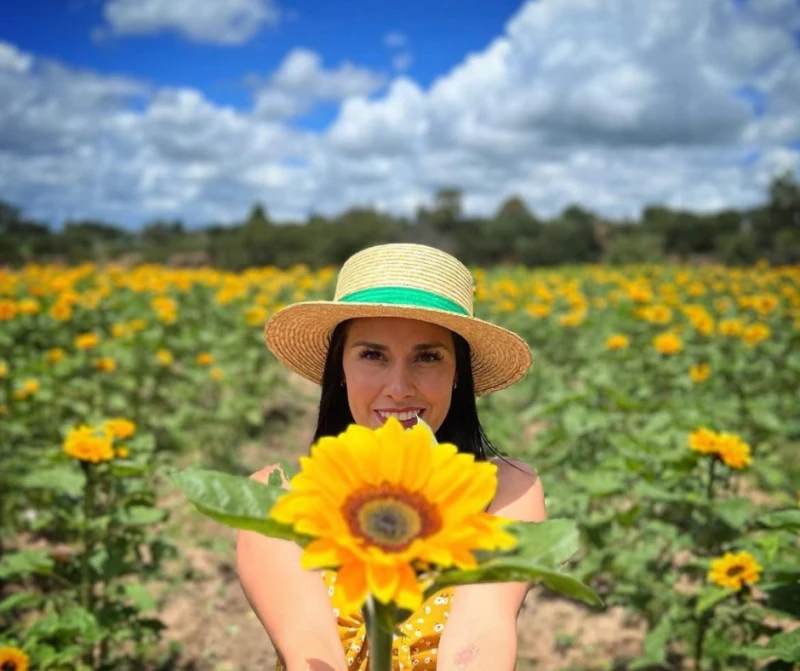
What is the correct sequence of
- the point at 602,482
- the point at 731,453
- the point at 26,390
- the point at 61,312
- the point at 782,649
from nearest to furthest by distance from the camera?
1. the point at 782,649
2. the point at 731,453
3. the point at 602,482
4. the point at 26,390
5. the point at 61,312

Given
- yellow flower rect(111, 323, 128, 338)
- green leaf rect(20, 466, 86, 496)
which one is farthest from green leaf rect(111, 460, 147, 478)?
yellow flower rect(111, 323, 128, 338)

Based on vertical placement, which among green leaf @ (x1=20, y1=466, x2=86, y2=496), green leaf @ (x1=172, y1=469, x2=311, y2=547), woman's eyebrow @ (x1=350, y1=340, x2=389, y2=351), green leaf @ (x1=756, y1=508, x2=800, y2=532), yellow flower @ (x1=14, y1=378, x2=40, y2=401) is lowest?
green leaf @ (x1=20, y1=466, x2=86, y2=496)

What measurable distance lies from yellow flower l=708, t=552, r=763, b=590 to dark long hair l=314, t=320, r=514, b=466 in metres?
1.14

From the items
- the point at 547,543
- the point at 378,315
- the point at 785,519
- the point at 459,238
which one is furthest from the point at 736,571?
the point at 459,238

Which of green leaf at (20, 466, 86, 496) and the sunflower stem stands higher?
the sunflower stem

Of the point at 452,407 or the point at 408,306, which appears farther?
the point at 452,407

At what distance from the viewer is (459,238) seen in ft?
119

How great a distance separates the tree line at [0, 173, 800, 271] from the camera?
25.3 meters

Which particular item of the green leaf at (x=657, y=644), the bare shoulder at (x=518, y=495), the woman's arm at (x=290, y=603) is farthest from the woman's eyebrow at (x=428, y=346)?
the green leaf at (x=657, y=644)

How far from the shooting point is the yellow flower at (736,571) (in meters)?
2.48

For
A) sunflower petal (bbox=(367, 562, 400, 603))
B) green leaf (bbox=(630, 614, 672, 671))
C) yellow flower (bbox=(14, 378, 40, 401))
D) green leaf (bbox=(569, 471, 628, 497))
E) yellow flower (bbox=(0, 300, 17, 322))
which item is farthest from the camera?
yellow flower (bbox=(0, 300, 17, 322))

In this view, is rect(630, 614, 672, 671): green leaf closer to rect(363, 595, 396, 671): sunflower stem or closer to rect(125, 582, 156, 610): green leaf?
rect(125, 582, 156, 610): green leaf

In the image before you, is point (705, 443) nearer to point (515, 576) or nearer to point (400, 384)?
point (400, 384)

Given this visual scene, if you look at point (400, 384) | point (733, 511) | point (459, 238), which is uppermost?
point (459, 238)
